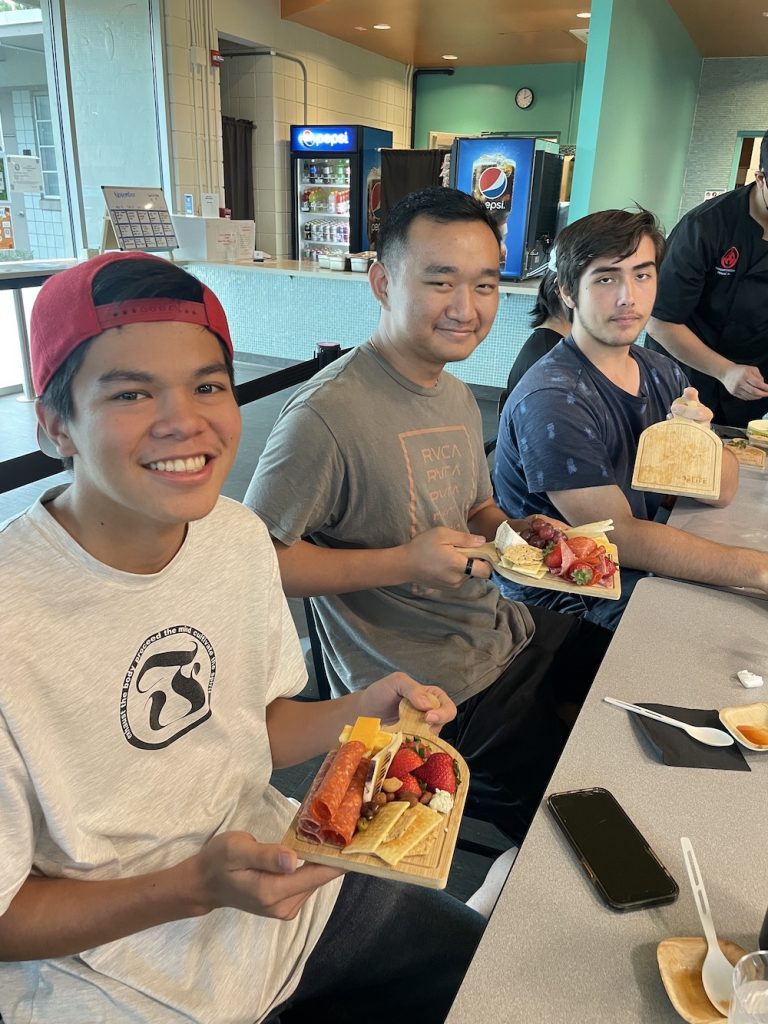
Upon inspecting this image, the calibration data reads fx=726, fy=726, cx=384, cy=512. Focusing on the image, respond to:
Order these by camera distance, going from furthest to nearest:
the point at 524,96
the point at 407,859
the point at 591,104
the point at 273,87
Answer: the point at 524,96 < the point at 273,87 < the point at 591,104 < the point at 407,859

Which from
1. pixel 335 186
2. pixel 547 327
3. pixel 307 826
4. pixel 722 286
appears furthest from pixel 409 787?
pixel 335 186

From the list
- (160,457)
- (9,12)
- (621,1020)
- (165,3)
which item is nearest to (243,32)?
(165,3)

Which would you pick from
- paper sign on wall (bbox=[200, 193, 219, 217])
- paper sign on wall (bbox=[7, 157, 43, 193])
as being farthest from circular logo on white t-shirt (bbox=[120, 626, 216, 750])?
paper sign on wall (bbox=[200, 193, 219, 217])

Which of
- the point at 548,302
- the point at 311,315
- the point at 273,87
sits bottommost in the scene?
the point at 311,315

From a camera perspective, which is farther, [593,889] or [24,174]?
[24,174]

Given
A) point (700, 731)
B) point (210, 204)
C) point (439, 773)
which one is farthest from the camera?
point (210, 204)

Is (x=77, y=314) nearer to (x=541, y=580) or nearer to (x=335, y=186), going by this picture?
(x=541, y=580)

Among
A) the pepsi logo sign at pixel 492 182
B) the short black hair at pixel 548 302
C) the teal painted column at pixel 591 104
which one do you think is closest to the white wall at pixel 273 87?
the pepsi logo sign at pixel 492 182

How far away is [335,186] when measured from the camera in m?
8.38

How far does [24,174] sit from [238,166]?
302cm

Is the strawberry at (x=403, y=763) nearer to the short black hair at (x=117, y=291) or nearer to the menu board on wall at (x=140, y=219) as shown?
the short black hair at (x=117, y=291)

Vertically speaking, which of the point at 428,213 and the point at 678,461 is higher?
the point at 428,213

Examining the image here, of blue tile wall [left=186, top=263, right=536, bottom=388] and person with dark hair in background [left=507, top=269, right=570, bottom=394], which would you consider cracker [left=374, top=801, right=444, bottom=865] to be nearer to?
person with dark hair in background [left=507, top=269, right=570, bottom=394]

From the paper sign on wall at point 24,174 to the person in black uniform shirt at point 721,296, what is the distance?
5297mm
